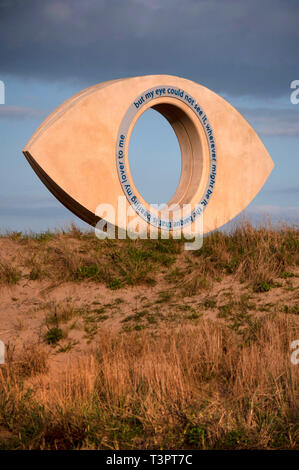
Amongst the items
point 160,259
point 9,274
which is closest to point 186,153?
point 160,259

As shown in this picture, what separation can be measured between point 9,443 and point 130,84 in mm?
9757

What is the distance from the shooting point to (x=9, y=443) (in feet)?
21.4

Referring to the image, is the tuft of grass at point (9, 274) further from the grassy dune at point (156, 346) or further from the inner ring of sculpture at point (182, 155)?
the inner ring of sculpture at point (182, 155)

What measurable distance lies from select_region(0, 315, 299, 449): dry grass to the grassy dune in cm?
2

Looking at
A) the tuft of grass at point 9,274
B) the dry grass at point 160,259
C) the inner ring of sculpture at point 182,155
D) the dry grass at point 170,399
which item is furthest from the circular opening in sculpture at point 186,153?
the dry grass at point 170,399

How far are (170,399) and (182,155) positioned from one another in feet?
33.8

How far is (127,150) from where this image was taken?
14.1 m

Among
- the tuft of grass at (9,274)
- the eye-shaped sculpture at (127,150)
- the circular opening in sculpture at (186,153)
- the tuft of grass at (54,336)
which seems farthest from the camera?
the circular opening in sculpture at (186,153)

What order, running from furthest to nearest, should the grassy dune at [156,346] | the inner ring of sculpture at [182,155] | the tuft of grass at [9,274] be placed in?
the inner ring of sculpture at [182,155], the tuft of grass at [9,274], the grassy dune at [156,346]

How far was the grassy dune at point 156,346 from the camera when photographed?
20.8ft

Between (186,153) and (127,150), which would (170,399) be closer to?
(127,150)

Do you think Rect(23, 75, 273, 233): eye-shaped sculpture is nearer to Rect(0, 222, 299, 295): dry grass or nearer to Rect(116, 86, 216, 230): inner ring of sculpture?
Rect(116, 86, 216, 230): inner ring of sculpture

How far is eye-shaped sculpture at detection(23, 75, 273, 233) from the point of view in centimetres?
1334

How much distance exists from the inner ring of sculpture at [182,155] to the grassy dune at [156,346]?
129 centimetres
